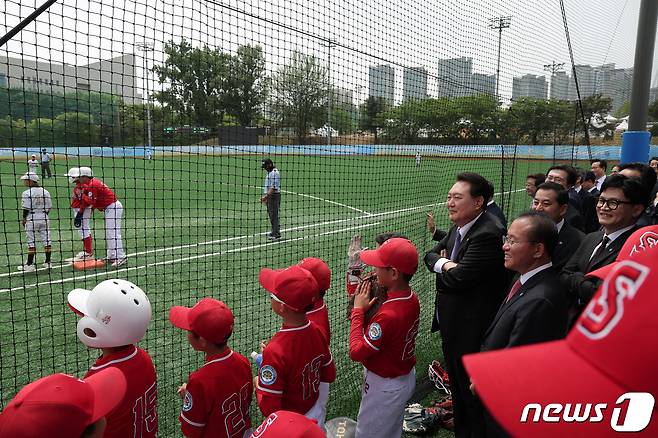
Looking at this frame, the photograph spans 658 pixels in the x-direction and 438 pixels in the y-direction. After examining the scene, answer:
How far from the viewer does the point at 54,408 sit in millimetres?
1313

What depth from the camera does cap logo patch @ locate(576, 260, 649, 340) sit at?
78 centimetres

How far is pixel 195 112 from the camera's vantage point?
5.54m

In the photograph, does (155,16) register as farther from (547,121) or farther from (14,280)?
(547,121)

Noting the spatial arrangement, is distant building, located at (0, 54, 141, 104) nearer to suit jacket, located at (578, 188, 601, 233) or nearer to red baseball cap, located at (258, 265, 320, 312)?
red baseball cap, located at (258, 265, 320, 312)

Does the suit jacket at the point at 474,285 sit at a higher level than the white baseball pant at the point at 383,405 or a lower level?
higher

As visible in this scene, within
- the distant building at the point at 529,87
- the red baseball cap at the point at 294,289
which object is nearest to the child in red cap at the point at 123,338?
the red baseball cap at the point at 294,289

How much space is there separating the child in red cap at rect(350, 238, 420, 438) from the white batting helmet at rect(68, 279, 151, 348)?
1216 millimetres

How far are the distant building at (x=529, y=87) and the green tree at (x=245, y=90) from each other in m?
4.44

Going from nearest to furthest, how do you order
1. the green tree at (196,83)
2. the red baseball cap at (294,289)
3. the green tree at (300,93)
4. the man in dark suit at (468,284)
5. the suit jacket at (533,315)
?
the suit jacket at (533,315)
the red baseball cap at (294,289)
the man in dark suit at (468,284)
the green tree at (196,83)
the green tree at (300,93)

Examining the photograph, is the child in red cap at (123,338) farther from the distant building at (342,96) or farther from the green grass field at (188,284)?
the distant building at (342,96)

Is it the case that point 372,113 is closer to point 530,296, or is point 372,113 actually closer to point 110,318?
point 530,296

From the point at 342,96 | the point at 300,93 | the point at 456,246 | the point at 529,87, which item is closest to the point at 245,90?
the point at 300,93

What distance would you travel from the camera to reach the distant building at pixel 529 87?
25.5 feet

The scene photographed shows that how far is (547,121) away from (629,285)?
10.5 meters
